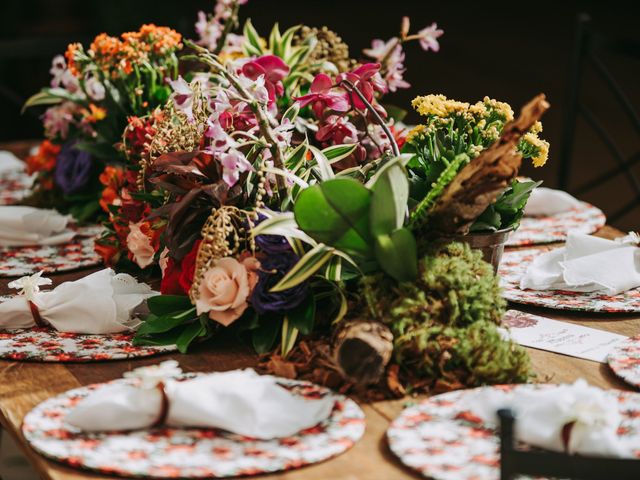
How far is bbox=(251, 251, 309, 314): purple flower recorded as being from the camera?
4.36ft

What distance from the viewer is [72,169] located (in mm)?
2215

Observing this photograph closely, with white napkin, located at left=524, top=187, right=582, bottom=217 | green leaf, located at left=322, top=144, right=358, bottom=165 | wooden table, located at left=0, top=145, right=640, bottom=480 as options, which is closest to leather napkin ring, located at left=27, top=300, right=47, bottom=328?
wooden table, located at left=0, top=145, right=640, bottom=480

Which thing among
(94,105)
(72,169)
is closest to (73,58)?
(94,105)

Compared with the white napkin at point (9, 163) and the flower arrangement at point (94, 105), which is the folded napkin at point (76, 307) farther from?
the white napkin at point (9, 163)

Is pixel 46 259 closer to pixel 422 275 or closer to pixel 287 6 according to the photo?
pixel 422 275

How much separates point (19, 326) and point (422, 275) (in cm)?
60

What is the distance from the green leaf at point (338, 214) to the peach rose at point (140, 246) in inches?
17.2

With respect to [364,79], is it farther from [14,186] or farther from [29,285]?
[14,186]

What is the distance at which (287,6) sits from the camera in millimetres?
9828

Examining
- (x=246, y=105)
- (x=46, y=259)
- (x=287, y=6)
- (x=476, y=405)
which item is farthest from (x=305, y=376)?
(x=287, y=6)

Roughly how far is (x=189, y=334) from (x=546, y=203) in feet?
3.31

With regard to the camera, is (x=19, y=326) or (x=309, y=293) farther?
(x=19, y=326)

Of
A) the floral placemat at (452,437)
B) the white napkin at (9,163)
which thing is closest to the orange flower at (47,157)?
the white napkin at (9,163)

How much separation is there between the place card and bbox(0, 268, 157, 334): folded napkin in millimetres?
535
